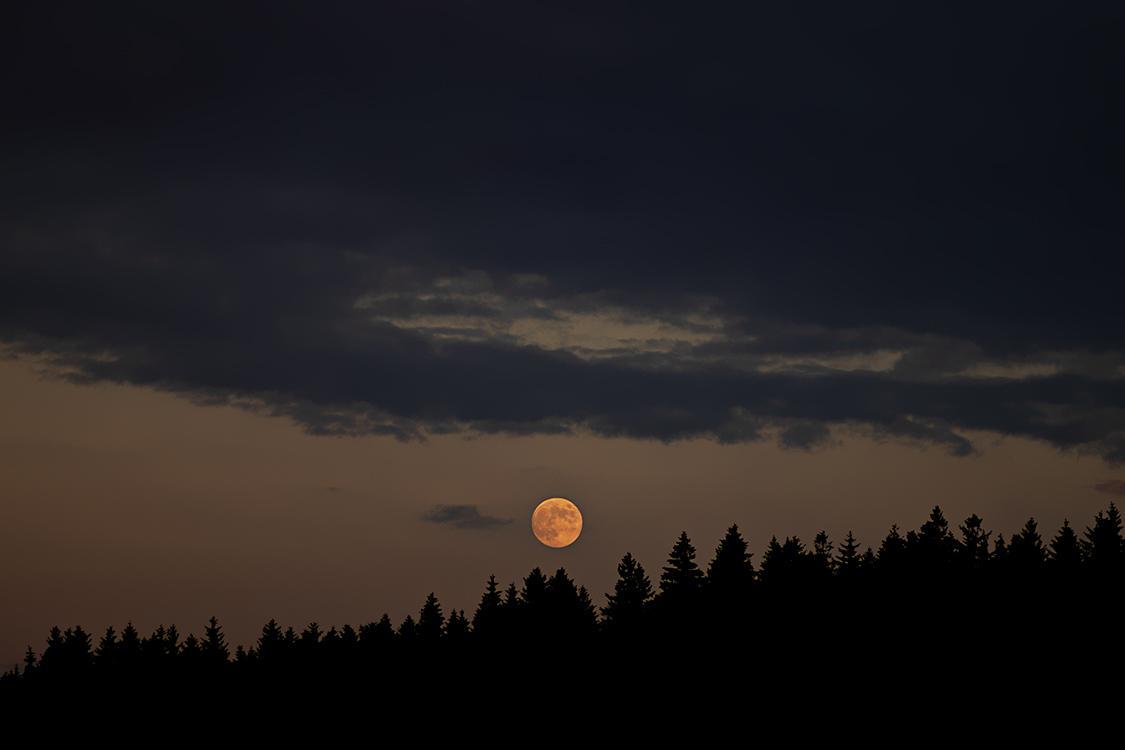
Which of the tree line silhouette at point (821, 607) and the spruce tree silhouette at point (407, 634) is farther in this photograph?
the spruce tree silhouette at point (407, 634)

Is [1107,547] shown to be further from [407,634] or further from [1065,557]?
[407,634]

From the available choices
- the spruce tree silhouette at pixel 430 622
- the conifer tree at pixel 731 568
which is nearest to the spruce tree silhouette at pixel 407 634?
the spruce tree silhouette at pixel 430 622

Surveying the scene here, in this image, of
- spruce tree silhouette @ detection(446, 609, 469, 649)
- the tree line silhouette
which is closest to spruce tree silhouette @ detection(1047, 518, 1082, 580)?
the tree line silhouette

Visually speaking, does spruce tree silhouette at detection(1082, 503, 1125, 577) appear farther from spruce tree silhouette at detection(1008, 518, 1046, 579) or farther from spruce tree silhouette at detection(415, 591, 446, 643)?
spruce tree silhouette at detection(415, 591, 446, 643)

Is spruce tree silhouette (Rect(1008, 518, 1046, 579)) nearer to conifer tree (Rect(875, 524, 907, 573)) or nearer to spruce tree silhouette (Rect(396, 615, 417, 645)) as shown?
conifer tree (Rect(875, 524, 907, 573))

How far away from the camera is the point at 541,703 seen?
12625 centimetres

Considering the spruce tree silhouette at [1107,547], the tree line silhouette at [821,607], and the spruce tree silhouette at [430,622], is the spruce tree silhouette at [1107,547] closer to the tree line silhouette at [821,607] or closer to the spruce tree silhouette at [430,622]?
the tree line silhouette at [821,607]

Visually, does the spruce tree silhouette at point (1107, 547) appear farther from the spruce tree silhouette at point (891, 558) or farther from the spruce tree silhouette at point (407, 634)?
the spruce tree silhouette at point (407, 634)

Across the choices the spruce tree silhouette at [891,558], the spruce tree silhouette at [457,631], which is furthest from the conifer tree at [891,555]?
the spruce tree silhouette at [457,631]

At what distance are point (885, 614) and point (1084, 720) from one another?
85.5ft

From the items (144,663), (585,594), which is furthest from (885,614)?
(144,663)

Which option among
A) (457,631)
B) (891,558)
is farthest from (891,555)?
(457,631)

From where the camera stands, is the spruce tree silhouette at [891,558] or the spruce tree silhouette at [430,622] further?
the spruce tree silhouette at [430,622]

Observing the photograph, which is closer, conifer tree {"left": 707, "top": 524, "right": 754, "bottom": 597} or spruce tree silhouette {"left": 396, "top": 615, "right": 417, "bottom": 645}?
conifer tree {"left": 707, "top": 524, "right": 754, "bottom": 597}
